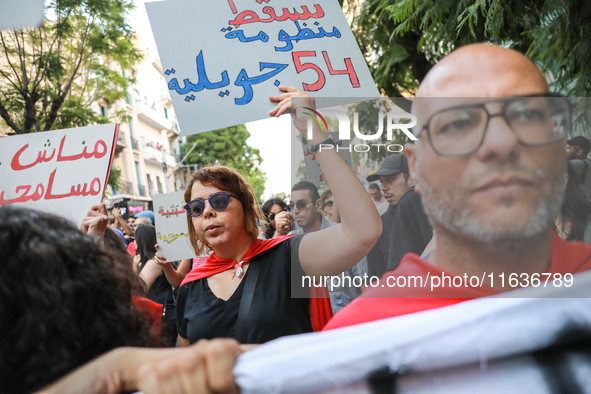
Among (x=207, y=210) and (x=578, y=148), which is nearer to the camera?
(x=578, y=148)

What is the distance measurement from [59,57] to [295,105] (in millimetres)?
8410

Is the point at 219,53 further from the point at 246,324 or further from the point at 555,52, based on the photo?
the point at 555,52

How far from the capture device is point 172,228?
4.10m

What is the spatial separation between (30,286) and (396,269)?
753 millimetres

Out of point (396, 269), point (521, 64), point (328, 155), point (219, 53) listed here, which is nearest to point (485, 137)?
point (521, 64)

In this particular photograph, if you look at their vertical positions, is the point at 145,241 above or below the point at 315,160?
above

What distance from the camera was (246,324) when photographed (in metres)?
1.84

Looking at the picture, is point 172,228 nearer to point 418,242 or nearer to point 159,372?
point 418,242

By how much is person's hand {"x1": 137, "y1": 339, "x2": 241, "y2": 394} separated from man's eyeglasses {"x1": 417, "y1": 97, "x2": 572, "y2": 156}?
22.3 inches

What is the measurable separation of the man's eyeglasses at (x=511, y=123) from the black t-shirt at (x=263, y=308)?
3.33 ft

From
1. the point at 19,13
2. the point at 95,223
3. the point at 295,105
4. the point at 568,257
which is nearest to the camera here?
the point at 568,257

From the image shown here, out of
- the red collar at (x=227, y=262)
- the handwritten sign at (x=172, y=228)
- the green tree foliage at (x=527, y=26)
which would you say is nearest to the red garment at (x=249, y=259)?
the red collar at (x=227, y=262)

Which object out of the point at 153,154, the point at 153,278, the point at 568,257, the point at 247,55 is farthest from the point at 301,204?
the point at 153,154

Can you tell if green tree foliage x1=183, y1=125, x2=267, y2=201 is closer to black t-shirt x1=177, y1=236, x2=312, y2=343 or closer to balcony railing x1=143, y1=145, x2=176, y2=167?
balcony railing x1=143, y1=145, x2=176, y2=167
